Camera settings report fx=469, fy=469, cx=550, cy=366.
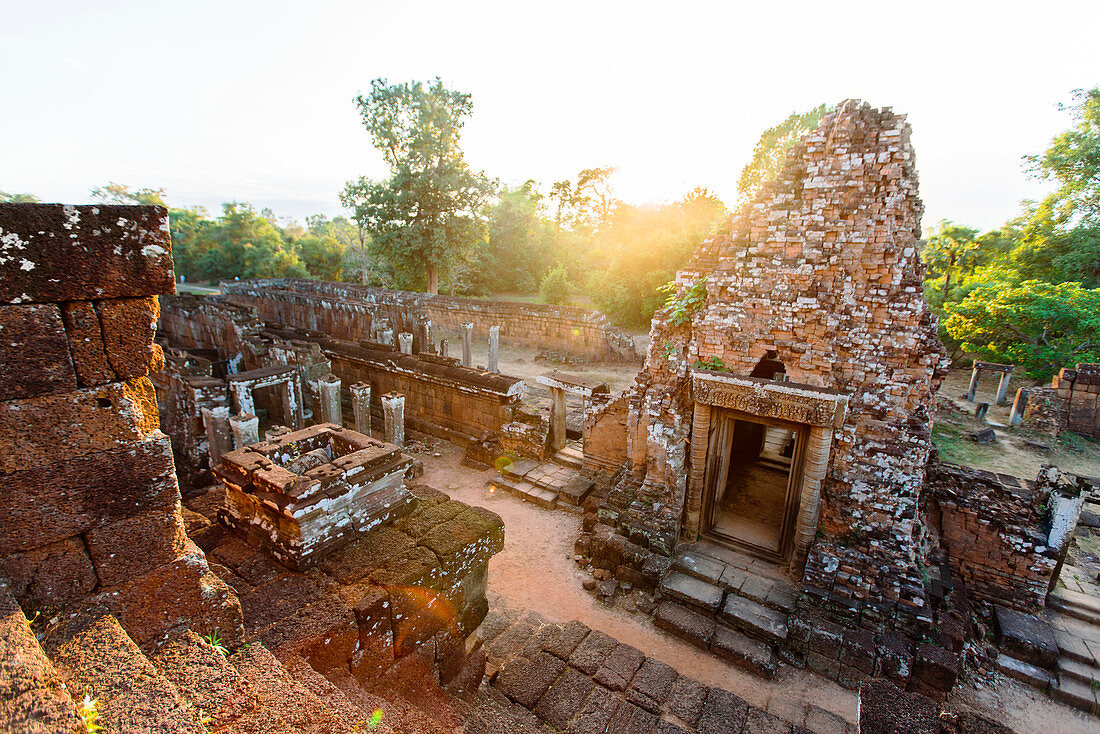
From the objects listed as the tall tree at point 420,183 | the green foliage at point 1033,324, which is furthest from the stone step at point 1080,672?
the tall tree at point 420,183

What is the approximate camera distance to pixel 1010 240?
19.8 metres

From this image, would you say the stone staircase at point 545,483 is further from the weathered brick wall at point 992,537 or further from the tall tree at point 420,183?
the tall tree at point 420,183

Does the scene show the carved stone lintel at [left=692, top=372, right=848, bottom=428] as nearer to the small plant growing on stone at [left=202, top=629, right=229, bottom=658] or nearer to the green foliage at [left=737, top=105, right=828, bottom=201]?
the small plant growing on stone at [left=202, top=629, right=229, bottom=658]

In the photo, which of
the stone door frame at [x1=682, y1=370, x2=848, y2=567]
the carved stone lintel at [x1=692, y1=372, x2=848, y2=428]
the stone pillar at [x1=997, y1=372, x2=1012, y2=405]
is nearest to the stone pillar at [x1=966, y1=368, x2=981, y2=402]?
the stone pillar at [x1=997, y1=372, x2=1012, y2=405]

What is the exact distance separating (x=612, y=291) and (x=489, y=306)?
259 inches

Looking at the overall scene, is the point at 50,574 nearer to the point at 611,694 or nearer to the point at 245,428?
the point at 611,694

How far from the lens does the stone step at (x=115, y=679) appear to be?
1.61m

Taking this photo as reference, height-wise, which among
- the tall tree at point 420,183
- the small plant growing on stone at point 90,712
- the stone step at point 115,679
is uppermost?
the tall tree at point 420,183

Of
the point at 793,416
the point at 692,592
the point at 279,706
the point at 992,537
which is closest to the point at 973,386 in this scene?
the point at 992,537

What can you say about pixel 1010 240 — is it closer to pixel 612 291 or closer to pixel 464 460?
pixel 612 291

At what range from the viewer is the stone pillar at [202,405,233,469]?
764cm

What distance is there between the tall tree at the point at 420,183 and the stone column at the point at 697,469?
891 inches

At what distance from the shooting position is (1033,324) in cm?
1445

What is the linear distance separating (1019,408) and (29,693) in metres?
18.8
